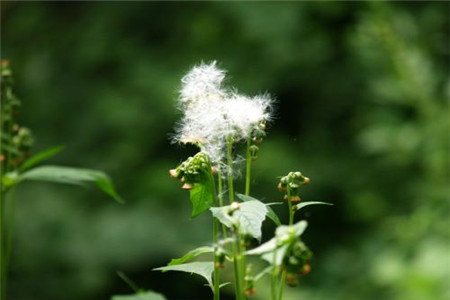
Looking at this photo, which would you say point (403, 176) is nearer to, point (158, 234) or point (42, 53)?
point (158, 234)

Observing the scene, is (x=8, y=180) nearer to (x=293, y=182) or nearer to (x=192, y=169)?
(x=192, y=169)

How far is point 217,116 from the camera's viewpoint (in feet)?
3.19

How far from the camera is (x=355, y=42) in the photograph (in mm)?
4652

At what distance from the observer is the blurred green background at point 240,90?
4.32 meters

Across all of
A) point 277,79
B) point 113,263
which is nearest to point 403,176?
point 277,79

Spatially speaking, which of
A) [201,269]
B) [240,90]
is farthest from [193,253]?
[240,90]

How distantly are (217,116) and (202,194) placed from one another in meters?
0.12

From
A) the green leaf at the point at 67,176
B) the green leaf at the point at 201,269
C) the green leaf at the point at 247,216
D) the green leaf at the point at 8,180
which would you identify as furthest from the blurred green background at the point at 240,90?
the green leaf at the point at 247,216

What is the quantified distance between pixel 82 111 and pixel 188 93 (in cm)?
510

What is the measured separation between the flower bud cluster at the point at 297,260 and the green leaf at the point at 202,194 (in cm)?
19

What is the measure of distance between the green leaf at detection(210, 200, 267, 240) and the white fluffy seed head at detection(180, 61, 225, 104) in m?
0.19

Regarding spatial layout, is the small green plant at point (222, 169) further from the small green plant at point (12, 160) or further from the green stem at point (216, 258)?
the small green plant at point (12, 160)

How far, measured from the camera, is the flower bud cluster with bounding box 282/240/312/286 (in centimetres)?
82

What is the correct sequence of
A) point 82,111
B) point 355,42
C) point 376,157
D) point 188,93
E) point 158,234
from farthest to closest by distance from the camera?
point 82,111 < point 376,157 < point 158,234 < point 355,42 < point 188,93
